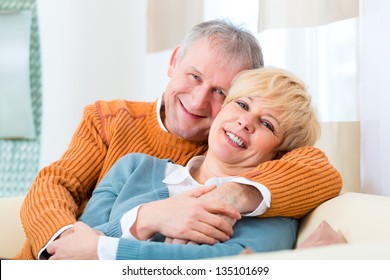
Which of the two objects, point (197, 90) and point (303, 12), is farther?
point (303, 12)

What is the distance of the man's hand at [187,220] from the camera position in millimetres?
1421

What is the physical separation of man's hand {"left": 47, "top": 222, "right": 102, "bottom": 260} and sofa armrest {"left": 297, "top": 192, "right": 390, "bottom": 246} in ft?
1.59

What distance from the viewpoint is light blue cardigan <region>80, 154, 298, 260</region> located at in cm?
135

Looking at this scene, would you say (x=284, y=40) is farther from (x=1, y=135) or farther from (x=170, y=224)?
(x=1, y=135)

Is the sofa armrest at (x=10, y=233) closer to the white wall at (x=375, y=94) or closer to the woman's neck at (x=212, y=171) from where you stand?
the woman's neck at (x=212, y=171)

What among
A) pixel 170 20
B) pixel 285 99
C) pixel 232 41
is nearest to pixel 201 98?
pixel 232 41

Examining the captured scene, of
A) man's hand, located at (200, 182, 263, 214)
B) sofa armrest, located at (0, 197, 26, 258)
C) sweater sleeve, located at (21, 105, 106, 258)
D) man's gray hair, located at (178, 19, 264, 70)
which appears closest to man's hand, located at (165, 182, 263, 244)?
man's hand, located at (200, 182, 263, 214)

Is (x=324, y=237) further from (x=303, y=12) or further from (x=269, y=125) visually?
(x=303, y=12)

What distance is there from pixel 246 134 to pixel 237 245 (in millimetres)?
309

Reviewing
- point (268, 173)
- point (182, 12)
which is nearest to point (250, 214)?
point (268, 173)

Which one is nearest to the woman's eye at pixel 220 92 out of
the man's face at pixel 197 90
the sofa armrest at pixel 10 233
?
the man's face at pixel 197 90

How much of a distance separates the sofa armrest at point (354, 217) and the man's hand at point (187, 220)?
22 cm

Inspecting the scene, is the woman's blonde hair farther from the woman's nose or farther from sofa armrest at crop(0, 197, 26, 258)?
sofa armrest at crop(0, 197, 26, 258)

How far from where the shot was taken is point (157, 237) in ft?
4.95
